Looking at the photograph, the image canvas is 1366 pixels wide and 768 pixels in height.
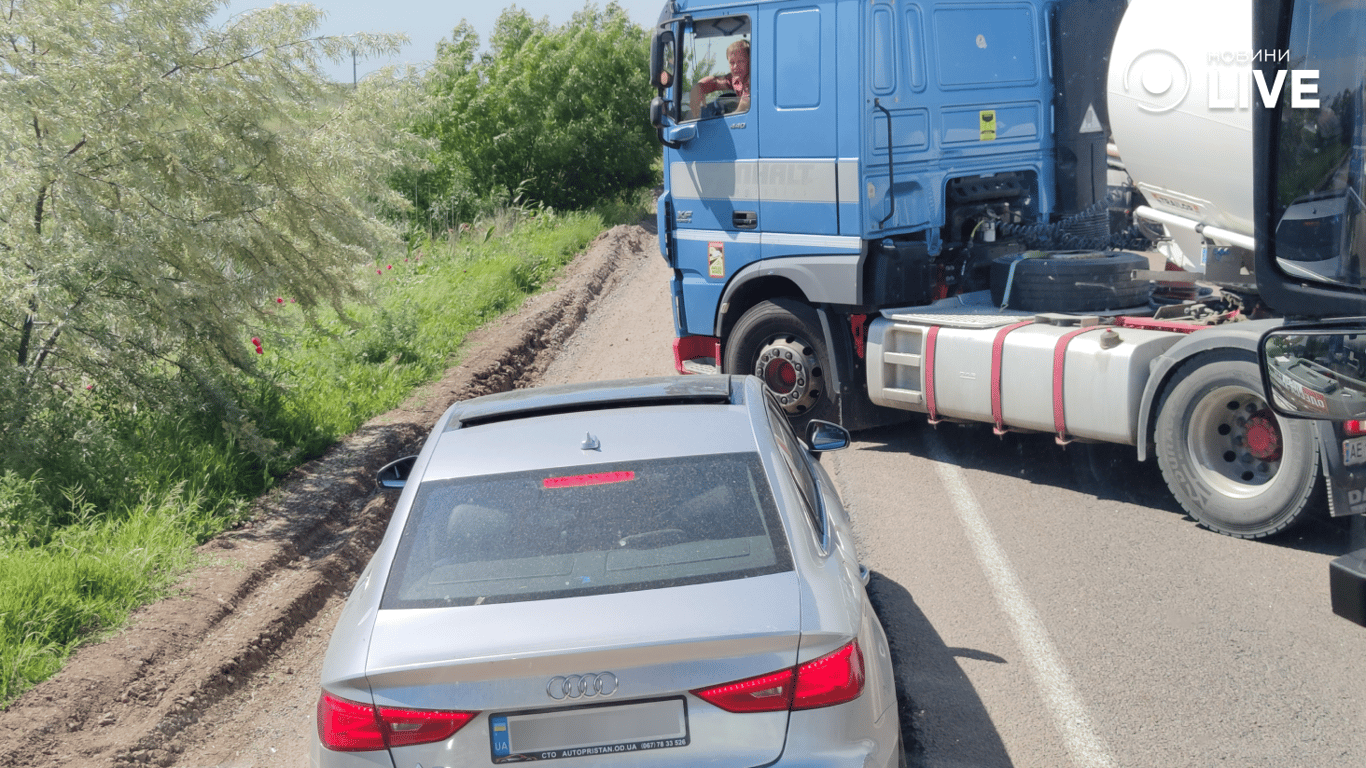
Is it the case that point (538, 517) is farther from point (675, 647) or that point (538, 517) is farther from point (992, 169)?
point (992, 169)

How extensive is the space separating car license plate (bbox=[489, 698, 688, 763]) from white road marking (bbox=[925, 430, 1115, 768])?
196 cm

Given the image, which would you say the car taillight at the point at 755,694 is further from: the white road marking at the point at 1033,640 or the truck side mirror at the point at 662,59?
the truck side mirror at the point at 662,59

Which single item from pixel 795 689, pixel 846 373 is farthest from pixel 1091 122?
pixel 795 689

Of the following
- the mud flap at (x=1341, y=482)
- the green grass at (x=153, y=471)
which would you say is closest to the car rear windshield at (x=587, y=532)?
the green grass at (x=153, y=471)

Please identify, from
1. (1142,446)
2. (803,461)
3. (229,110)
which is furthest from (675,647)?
(229,110)

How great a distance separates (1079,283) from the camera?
7617mm

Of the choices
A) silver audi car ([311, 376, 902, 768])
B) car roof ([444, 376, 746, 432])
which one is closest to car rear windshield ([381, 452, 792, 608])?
silver audi car ([311, 376, 902, 768])

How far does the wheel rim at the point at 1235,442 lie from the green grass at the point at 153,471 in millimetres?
5702

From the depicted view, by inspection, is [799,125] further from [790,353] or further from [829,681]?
[829,681]

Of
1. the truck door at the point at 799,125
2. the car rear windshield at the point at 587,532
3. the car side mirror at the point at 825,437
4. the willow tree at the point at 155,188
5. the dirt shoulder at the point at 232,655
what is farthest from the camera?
the truck door at the point at 799,125

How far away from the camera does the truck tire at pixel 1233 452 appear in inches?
229

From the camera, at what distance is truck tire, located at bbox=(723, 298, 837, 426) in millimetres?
8789

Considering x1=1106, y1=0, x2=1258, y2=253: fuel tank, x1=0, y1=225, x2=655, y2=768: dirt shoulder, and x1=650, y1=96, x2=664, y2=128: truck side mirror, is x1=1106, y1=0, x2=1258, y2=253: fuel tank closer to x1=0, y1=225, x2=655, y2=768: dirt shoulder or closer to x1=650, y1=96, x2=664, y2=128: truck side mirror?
x1=650, y1=96, x2=664, y2=128: truck side mirror

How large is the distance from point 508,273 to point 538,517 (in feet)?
46.7
